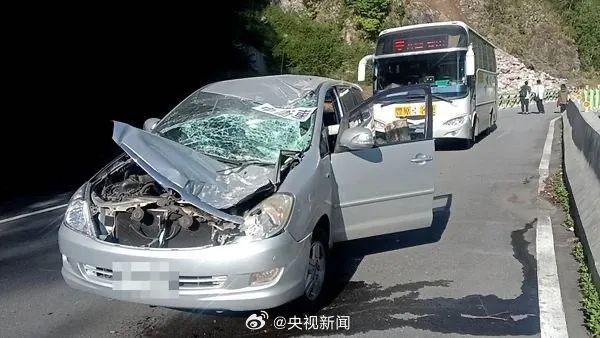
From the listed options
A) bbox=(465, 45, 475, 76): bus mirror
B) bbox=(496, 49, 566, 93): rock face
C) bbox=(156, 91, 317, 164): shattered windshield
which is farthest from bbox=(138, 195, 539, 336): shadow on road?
bbox=(496, 49, 566, 93): rock face

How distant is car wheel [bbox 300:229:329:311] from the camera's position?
15.3 ft

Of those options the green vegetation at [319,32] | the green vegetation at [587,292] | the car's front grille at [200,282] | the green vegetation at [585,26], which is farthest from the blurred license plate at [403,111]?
the green vegetation at [585,26]

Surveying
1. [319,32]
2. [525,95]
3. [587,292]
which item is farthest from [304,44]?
[587,292]

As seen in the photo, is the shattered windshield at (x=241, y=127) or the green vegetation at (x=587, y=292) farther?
the shattered windshield at (x=241, y=127)

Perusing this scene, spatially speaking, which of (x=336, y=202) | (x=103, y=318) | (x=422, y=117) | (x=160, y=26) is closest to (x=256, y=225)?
(x=336, y=202)

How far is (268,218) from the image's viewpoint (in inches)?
165

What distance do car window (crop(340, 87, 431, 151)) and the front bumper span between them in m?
1.94

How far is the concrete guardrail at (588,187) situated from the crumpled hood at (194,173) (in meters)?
2.82

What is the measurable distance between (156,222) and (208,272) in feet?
2.03

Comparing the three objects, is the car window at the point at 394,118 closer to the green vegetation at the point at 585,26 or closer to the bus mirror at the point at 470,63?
the bus mirror at the point at 470,63

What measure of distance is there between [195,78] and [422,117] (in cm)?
1629

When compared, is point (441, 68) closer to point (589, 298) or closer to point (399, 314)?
point (589, 298)

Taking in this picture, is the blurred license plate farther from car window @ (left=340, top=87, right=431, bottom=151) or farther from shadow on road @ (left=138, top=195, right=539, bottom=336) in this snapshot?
shadow on road @ (left=138, top=195, right=539, bottom=336)

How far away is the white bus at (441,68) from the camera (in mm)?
14828
